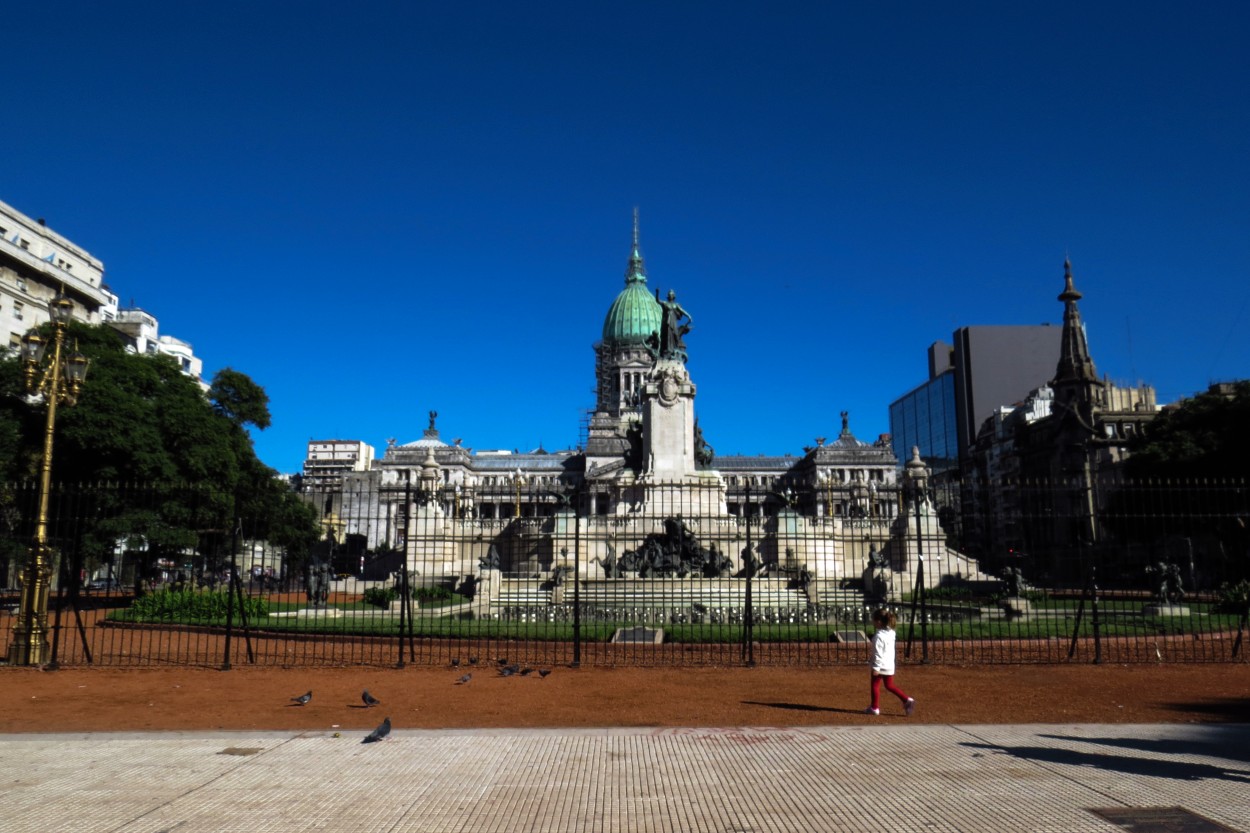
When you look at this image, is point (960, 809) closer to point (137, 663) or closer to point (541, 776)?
point (541, 776)

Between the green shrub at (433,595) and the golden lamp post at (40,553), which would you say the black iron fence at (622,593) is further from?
the golden lamp post at (40,553)

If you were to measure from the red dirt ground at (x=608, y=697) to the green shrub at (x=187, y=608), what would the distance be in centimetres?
855

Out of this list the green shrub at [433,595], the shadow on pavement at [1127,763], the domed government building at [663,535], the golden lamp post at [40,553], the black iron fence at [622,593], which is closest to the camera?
the shadow on pavement at [1127,763]

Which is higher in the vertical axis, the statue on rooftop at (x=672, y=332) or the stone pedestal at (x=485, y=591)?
the statue on rooftop at (x=672, y=332)

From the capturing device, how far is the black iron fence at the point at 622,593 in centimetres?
1870

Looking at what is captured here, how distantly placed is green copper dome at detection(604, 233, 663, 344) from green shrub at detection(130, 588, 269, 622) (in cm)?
10914

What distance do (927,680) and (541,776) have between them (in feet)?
28.5

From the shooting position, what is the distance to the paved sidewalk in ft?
23.8

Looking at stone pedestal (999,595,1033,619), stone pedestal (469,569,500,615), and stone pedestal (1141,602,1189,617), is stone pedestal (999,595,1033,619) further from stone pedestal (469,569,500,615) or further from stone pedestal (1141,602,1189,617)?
stone pedestal (469,569,500,615)

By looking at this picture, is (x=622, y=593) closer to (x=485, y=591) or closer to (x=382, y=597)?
(x=485, y=591)

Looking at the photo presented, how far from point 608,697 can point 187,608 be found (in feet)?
56.6

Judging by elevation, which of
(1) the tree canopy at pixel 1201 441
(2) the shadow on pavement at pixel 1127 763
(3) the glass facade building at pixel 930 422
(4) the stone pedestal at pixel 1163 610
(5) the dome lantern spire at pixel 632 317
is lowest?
(2) the shadow on pavement at pixel 1127 763

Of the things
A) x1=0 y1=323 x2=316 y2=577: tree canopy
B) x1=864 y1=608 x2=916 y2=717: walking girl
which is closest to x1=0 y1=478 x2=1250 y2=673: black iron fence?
x1=0 y1=323 x2=316 y2=577: tree canopy

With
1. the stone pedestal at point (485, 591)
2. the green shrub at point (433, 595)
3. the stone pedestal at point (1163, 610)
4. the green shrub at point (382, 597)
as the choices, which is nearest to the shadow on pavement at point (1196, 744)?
the stone pedestal at point (1163, 610)
